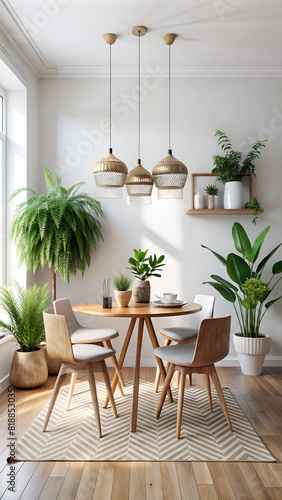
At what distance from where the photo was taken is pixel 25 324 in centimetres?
344

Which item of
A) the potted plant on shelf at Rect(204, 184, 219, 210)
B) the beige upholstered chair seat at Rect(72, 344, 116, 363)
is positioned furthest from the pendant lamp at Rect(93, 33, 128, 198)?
the potted plant on shelf at Rect(204, 184, 219, 210)

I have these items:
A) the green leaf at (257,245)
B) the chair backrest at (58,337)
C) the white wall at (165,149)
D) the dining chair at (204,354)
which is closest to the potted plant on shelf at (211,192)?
the white wall at (165,149)

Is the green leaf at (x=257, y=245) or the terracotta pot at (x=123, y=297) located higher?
the green leaf at (x=257, y=245)

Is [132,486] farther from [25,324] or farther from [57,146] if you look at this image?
[57,146]

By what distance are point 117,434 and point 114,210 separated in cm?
234

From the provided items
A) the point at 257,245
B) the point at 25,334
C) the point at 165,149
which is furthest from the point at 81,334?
the point at 165,149

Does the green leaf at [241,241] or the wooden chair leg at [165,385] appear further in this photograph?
the green leaf at [241,241]

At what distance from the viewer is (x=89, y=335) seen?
309 cm

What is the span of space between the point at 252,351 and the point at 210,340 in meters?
1.52

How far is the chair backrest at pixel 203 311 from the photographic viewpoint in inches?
136

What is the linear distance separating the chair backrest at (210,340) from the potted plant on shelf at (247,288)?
4.17 ft

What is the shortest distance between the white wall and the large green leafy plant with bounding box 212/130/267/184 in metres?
0.16

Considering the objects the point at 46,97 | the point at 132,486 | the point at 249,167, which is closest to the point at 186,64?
the point at 249,167

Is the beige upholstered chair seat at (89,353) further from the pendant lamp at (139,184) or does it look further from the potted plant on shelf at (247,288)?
the potted plant on shelf at (247,288)
